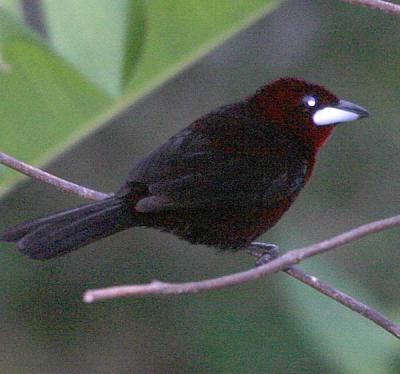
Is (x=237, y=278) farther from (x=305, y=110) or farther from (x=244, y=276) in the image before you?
(x=305, y=110)

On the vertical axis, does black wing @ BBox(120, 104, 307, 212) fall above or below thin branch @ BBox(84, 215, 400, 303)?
above

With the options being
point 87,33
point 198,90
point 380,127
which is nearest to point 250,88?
point 198,90

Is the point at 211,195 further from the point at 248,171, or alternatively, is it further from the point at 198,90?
the point at 198,90

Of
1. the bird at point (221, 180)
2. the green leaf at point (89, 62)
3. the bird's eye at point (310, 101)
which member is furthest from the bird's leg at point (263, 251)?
the green leaf at point (89, 62)

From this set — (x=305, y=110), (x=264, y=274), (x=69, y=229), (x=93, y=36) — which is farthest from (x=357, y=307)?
(x=93, y=36)

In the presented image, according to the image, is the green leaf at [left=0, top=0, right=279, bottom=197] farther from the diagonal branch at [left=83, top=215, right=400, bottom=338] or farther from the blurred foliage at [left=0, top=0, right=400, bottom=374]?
the diagonal branch at [left=83, top=215, right=400, bottom=338]

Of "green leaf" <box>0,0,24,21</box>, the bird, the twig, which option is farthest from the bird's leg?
"green leaf" <box>0,0,24,21</box>

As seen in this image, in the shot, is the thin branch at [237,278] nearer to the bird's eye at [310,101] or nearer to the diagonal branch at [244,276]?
the diagonal branch at [244,276]
